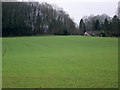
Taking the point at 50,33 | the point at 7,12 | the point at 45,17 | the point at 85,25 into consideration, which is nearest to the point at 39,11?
the point at 45,17

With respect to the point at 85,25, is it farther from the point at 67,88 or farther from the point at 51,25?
the point at 67,88

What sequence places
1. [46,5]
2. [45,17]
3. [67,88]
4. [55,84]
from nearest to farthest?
[67,88], [55,84], [46,5], [45,17]

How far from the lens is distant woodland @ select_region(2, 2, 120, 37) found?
50.4 metres

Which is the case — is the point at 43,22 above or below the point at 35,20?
below

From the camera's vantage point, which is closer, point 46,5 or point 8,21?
point 8,21

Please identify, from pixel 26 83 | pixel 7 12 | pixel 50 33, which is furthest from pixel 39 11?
pixel 26 83

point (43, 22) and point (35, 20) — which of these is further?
Result: point (43, 22)

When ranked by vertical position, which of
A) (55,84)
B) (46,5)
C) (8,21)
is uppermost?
(46,5)

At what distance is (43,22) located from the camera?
196 feet

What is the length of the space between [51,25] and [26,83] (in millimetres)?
50057

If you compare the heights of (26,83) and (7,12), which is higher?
(7,12)

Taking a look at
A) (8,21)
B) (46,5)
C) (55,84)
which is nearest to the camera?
(55,84)

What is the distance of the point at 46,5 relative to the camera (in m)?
55.8

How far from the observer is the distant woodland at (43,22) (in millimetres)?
50375
